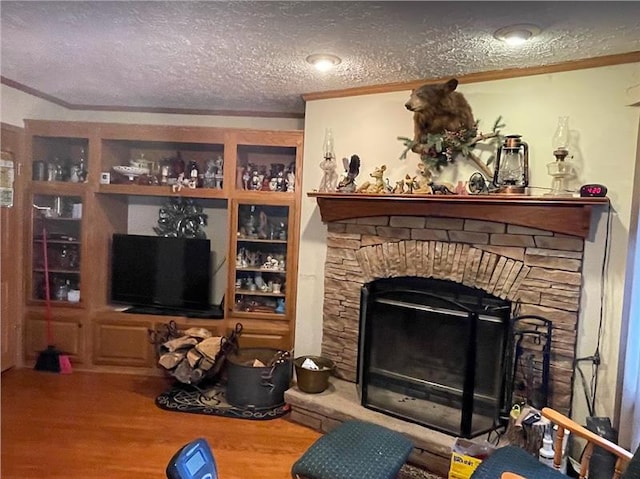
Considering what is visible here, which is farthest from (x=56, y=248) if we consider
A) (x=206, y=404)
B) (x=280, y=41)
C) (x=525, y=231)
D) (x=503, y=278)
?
(x=525, y=231)

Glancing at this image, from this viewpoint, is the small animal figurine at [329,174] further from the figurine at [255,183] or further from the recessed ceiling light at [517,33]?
the recessed ceiling light at [517,33]

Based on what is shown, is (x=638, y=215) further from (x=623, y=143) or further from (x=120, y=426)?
(x=120, y=426)

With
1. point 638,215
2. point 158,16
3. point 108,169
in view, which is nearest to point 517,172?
point 638,215

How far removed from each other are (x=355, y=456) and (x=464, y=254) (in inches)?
53.1

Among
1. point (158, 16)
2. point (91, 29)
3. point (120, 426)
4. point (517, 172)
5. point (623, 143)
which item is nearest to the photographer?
point (158, 16)

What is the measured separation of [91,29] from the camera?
234 cm

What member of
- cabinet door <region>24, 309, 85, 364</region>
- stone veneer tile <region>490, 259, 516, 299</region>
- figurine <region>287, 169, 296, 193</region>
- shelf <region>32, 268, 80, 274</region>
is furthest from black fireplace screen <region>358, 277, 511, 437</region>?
shelf <region>32, 268, 80, 274</region>

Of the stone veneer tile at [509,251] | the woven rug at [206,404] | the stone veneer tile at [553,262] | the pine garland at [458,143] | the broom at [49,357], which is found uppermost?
the pine garland at [458,143]

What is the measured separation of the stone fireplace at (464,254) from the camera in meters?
2.61

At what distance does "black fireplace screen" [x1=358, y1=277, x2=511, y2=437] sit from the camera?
2729 millimetres

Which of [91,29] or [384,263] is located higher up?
[91,29]

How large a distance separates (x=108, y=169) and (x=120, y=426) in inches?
78.7

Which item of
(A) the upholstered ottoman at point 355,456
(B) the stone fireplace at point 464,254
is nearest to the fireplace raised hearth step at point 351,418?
(B) the stone fireplace at point 464,254

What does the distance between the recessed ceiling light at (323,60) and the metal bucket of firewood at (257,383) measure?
6.41 ft
